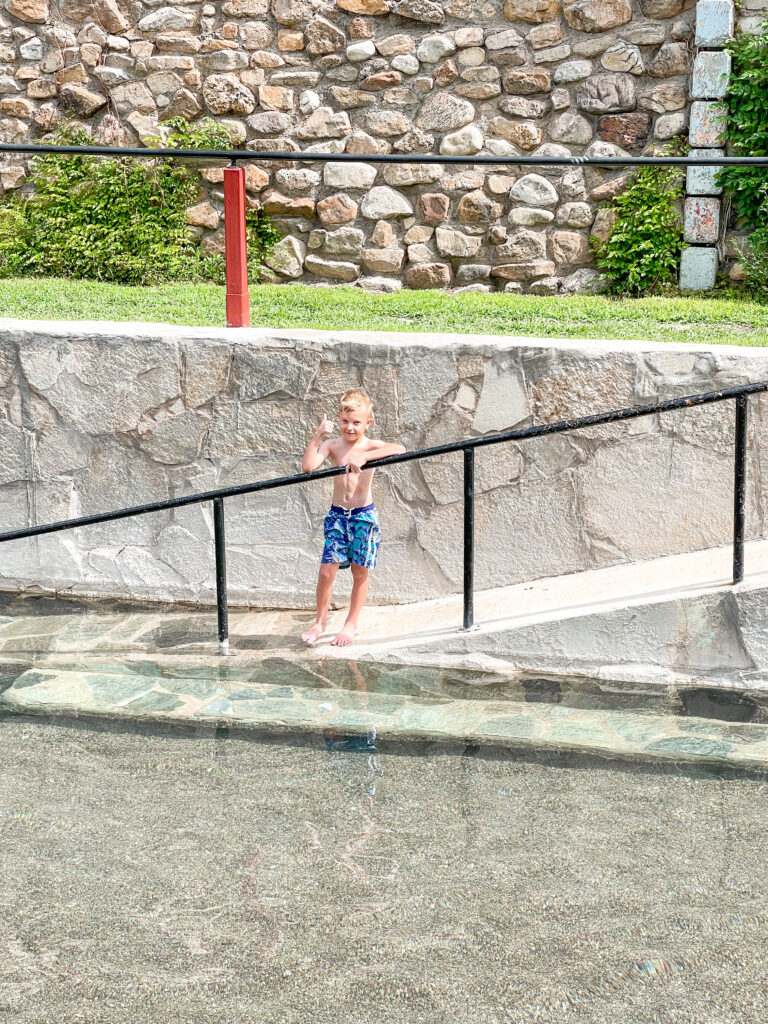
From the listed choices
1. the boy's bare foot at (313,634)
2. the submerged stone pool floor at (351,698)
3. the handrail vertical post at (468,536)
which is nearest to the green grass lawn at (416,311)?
the handrail vertical post at (468,536)

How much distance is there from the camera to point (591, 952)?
2.41m

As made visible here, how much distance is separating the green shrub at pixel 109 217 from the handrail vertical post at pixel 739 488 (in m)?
4.21

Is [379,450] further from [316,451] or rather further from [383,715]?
[383,715]

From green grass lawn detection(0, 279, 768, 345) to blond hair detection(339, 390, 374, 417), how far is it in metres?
0.80

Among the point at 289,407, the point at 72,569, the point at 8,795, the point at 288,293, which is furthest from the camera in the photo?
the point at 288,293

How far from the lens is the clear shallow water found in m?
2.29

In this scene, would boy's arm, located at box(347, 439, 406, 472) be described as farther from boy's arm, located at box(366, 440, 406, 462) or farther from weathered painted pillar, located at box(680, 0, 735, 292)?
weathered painted pillar, located at box(680, 0, 735, 292)

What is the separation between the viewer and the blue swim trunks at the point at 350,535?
14.5 ft

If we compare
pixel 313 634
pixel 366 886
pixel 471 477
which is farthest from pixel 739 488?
pixel 366 886

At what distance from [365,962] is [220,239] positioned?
6.03 meters

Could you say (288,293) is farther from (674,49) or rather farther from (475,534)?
(674,49)

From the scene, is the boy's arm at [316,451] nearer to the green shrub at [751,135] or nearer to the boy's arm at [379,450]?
the boy's arm at [379,450]

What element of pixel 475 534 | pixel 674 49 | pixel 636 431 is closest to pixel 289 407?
pixel 475 534

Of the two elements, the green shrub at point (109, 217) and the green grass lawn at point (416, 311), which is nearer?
the green grass lawn at point (416, 311)
